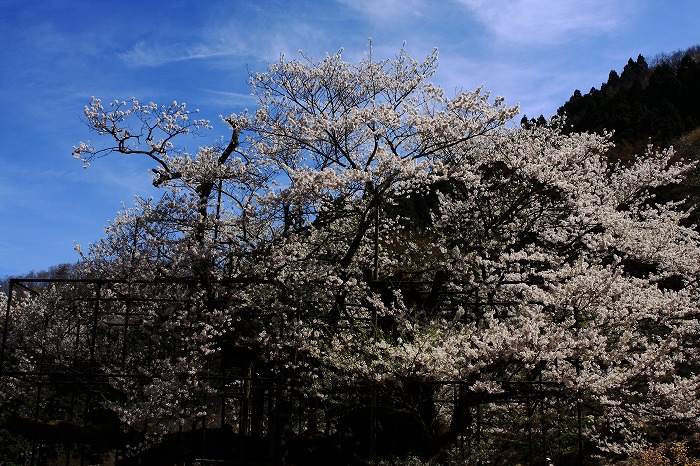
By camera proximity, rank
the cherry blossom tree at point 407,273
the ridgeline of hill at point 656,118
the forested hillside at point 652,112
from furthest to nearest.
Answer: the forested hillside at point 652,112 < the ridgeline of hill at point 656,118 < the cherry blossom tree at point 407,273

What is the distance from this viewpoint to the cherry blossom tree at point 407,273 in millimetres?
7973

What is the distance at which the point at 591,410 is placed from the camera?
851cm

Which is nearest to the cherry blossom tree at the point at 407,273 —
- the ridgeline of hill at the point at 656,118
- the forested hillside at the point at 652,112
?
the ridgeline of hill at the point at 656,118

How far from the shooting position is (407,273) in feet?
35.0

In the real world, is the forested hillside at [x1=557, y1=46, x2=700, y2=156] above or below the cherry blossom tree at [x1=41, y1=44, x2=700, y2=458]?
above

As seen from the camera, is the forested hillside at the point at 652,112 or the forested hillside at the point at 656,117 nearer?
the forested hillside at the point at 656,117

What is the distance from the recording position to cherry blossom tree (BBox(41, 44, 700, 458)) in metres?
7.97

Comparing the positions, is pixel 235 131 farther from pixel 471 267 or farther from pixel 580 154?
pixel 580 154

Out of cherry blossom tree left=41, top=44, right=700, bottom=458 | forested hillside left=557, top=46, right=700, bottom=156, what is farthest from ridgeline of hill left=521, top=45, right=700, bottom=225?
cherry blossom tree left=41, top=44, right=700, bottom=458

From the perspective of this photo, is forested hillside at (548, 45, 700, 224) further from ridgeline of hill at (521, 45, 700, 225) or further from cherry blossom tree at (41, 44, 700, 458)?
cherry blossom tree at (41, 44, 700, 458)

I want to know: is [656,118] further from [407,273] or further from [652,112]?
[407,273]

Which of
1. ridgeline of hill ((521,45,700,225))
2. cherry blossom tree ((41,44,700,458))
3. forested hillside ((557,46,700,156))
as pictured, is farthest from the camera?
forested hillside ((557,46,700,156))

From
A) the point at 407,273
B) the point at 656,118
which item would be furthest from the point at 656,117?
the point at 407,273

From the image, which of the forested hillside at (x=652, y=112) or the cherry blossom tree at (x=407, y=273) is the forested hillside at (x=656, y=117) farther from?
the cherry blossom tree at (x=407, y=273)
